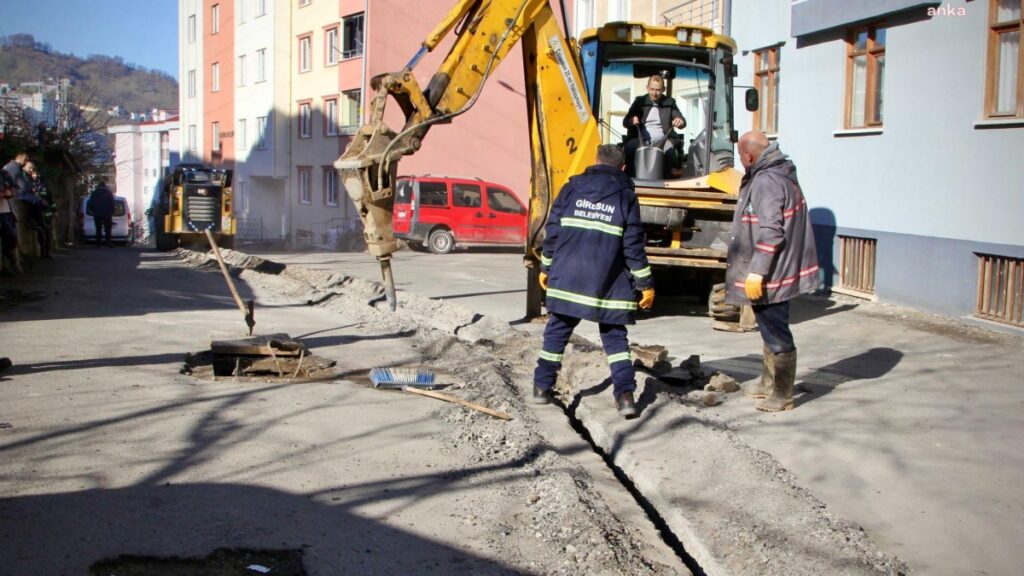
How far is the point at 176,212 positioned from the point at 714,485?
26.4 metres

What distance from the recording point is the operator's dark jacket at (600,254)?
6695 mm

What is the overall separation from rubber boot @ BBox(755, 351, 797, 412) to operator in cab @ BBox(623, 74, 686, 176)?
5.21 meters

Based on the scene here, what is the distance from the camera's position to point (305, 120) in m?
42.0

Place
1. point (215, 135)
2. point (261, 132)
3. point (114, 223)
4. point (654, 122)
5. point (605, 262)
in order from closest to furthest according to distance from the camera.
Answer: point (605, 262)
point (654, 122)
point (114, 223)
point (261, 132)
point (215, 135)

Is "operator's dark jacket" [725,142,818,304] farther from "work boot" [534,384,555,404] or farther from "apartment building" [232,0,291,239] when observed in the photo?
"apartment building" [232,0,291,239]

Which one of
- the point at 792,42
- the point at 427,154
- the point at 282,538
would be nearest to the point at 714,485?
the point at 282,538

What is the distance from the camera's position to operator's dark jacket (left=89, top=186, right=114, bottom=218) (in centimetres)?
3136

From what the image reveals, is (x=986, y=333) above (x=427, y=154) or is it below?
below

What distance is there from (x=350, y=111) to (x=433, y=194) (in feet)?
38.7

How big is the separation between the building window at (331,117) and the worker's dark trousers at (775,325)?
109 feet

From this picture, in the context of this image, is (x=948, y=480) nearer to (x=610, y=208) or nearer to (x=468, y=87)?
(x=610, y=208)

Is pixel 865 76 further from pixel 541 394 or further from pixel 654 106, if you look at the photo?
pixel 541 394

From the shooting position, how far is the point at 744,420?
7.07 m

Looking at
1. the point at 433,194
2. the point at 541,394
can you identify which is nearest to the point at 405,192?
the point at 433,194
